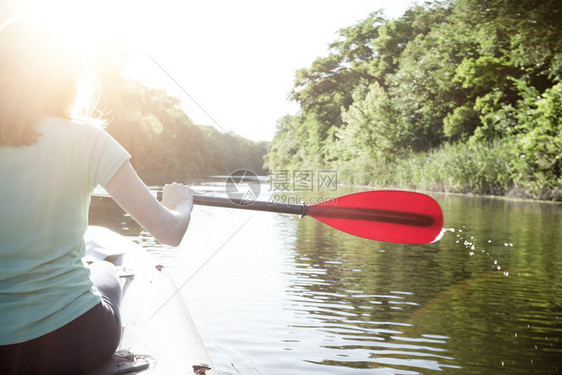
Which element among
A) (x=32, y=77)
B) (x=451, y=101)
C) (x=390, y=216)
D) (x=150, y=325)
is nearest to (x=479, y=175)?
(x=451, y=101)

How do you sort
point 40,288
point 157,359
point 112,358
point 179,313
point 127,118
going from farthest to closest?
1. point 127,118
2. point 179,313
3. point 157,359
4. point 112,358
5. point 40,288

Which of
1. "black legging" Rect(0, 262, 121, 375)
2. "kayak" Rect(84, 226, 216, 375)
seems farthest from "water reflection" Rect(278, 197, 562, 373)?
"black legging" Rect(0, 262, 121, 375)

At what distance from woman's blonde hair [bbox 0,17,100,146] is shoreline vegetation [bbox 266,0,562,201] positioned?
45.0ft

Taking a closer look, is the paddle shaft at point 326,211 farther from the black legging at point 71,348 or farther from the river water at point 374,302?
the black legging at point 71,348

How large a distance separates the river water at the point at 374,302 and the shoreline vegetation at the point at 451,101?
26.4 ft

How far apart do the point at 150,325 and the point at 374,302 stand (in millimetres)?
2157

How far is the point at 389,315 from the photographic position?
3.44 meters

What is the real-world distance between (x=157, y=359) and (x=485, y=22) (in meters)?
15.7

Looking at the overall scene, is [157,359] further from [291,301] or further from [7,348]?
[291,301]

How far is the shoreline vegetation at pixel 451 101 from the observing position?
533 inches

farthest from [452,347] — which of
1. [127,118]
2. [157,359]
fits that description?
[127,118]

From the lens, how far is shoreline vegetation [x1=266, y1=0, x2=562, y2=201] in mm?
13539

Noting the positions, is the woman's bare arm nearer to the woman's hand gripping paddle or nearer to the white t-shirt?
the white t-shirt

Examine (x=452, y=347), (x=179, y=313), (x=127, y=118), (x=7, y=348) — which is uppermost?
(x=127, y=118)
